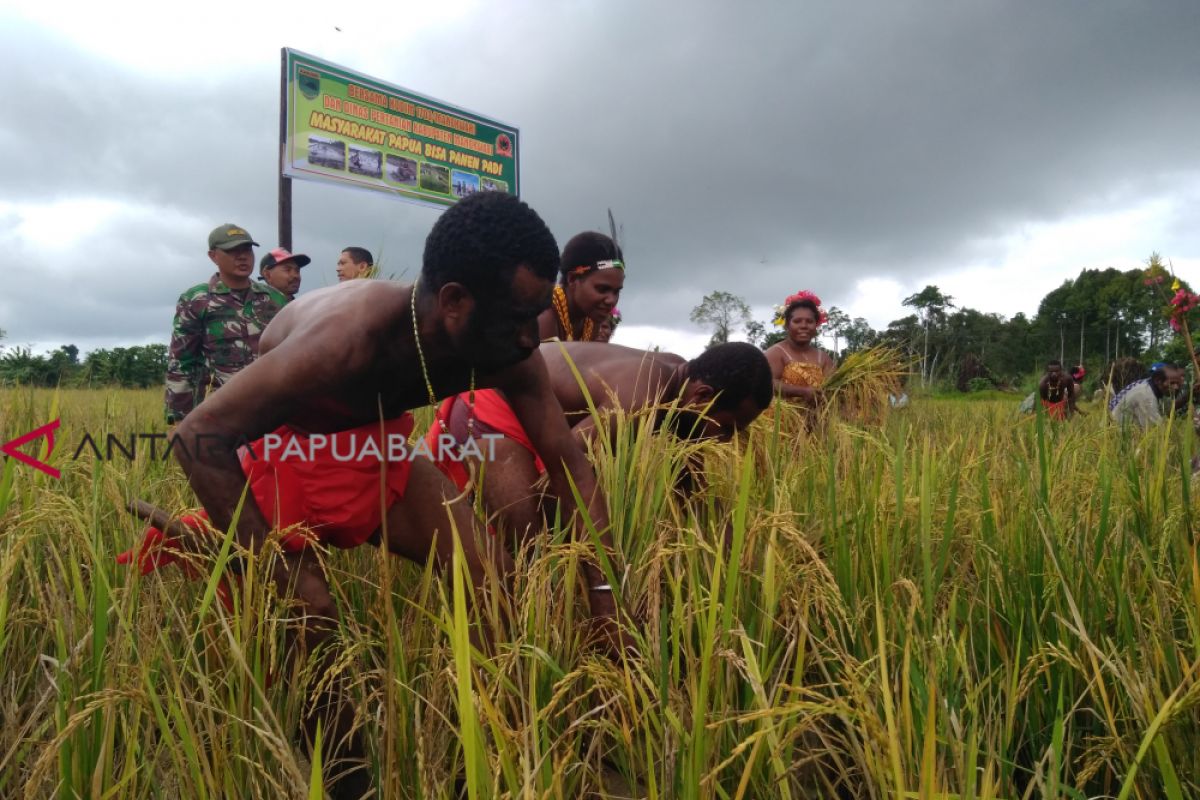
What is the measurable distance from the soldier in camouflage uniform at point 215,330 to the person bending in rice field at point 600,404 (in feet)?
7.78

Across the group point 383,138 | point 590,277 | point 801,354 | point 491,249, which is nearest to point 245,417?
point 491,249

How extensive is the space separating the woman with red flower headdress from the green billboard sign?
121 inches

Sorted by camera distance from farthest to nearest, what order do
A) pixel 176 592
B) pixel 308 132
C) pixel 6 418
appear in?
pixel 308 132 < pixel 6 418 < pixel 176 592

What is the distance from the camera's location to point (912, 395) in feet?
17.0

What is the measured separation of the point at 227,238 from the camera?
4.73m

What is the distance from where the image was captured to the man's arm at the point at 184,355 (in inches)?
176

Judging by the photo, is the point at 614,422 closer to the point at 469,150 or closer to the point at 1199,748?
the point at 1199,748

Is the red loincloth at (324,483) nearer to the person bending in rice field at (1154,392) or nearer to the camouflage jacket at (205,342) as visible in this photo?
the camouflage jacket at (205,342)

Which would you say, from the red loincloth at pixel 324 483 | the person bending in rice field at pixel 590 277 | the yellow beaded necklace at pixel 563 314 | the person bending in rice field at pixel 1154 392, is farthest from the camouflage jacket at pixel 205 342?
the person bending in rice field at pixel 1154 392

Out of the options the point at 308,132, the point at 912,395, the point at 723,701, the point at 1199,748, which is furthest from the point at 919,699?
the point at 308,132

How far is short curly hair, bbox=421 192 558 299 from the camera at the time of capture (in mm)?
1661

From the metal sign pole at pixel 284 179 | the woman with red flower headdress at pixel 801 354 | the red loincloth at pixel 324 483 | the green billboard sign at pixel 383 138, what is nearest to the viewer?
the red loincloth at pixel 324 483

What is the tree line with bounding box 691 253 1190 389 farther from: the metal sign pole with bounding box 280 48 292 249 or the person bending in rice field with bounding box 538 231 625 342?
the metal sign pole with bounding box 280 48 292 249

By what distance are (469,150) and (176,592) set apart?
8489 mm
